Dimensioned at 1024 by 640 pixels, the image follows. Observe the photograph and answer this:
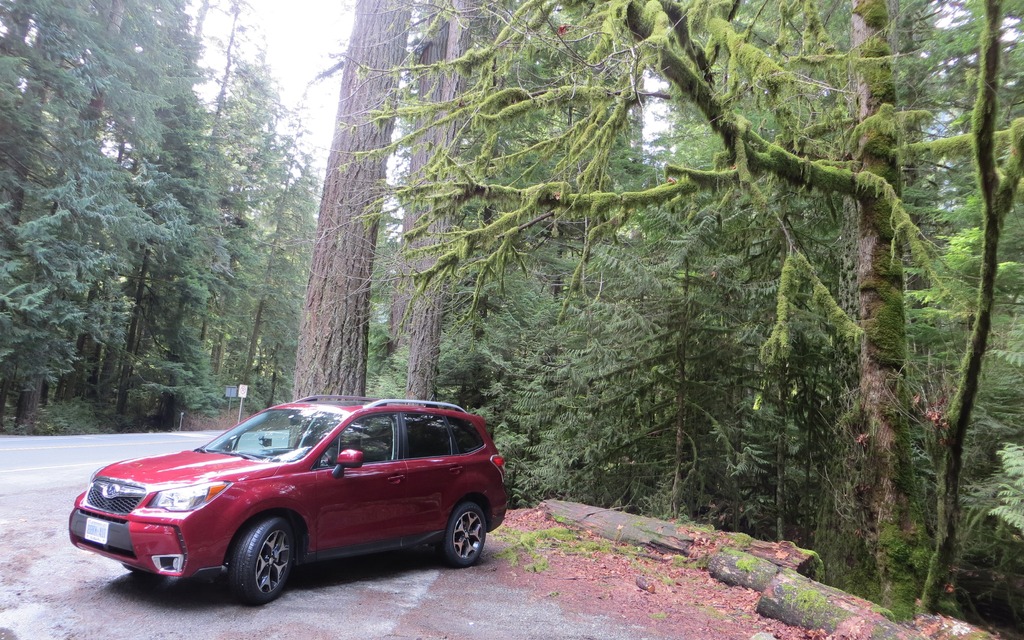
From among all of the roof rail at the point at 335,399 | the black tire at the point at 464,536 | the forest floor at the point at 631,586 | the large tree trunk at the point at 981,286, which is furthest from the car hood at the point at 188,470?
the large tree trunk at the point at 981,286

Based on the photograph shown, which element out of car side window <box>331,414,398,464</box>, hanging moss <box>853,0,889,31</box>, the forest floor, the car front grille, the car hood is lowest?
the forest floor

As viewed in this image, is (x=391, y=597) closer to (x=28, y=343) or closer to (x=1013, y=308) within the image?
(x=1013, y=308)

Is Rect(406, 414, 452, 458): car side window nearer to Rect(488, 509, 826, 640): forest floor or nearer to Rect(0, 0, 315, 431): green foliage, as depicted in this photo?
Rect(488, 509, 826, 640): forest floor

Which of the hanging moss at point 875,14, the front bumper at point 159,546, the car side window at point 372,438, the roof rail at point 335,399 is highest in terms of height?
the hanging moss at point 875,14

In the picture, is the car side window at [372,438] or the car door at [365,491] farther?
the car side window at [372,438]

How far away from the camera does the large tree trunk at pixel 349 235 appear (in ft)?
27.1

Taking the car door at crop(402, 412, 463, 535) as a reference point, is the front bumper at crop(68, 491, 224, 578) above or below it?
below

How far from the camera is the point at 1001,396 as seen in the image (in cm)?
723

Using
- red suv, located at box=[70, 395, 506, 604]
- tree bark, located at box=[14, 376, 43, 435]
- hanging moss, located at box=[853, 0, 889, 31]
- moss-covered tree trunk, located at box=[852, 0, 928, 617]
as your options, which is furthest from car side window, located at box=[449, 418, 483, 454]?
tree bark, located at box=[14, 376, 43, 435]

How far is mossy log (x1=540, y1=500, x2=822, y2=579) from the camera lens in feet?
21.3

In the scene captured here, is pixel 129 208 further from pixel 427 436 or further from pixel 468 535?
pixel 468 535

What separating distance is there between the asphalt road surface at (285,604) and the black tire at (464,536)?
181mm

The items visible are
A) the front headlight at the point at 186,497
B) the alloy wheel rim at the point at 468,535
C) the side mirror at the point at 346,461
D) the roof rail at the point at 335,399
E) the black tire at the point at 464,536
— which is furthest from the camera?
the alloy wheel rim at the point at 468,535

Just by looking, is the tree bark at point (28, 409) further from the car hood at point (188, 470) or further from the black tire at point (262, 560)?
the black tire at point (262, 560)
